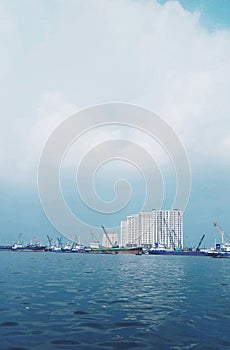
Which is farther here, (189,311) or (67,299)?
(67,299)

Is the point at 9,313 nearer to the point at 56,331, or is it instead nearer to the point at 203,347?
the point at 56,331

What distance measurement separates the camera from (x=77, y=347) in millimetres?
15469

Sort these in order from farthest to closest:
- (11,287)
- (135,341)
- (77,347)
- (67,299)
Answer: (11,287) < (67,299) < (135,341) < (77,347)

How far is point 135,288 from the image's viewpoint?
36781 mm

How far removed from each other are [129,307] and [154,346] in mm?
9556

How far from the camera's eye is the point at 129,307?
83.0 feet

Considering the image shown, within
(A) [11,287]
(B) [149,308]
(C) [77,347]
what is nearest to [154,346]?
(C) [77,347]

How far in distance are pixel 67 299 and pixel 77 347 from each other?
13428 millimetres

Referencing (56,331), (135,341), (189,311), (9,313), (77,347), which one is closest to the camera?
(77,347)

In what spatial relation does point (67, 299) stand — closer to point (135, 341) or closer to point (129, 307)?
point (129, 307)

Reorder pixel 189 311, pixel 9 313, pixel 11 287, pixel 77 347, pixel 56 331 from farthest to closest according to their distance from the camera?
pixel 11 287, pixel 189 311, pixel 9 313, pixel 56 331, pixel 77 347

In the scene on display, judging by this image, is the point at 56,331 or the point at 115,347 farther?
the point at 56,331

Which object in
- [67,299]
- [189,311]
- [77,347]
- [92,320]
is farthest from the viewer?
[67,299]

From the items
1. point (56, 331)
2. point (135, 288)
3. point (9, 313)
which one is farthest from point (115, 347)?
point (135, 288)
